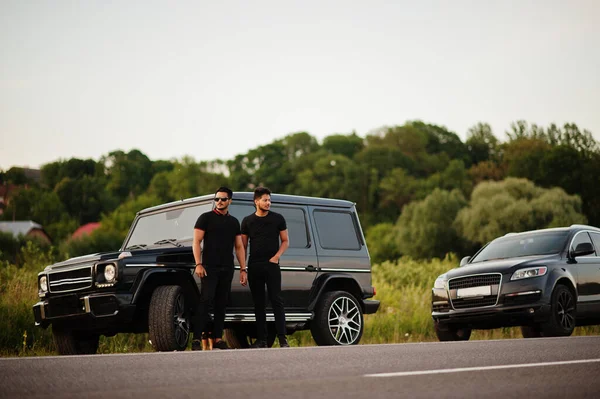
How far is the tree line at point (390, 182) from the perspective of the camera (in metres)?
75.8

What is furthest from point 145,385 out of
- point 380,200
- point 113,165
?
point 113,165

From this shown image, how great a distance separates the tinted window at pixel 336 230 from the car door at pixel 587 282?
3.72 meters

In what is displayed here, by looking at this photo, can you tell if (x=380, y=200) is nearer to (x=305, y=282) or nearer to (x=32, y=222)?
(x=32, y=222)

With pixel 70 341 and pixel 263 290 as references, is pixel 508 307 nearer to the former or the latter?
pixel 263 290

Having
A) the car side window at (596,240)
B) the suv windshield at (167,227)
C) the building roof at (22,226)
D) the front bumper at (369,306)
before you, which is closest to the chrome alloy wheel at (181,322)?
the suv windshield at (167,227)

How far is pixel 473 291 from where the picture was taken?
47.0 feet

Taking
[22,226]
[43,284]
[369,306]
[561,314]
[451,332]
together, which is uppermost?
[22,226]

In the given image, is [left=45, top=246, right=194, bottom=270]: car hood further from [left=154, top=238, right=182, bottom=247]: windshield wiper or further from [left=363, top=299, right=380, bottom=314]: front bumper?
[left=363, top=299, right=380, bottom=314]: front bumper

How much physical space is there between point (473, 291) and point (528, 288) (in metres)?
0.87

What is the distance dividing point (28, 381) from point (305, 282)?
6908 millimetres

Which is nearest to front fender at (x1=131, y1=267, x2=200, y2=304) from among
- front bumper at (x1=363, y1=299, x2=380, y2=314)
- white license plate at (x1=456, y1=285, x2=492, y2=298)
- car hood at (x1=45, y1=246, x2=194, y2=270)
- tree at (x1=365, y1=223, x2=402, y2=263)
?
car hood at (x1=45, y1=246, x2=194, y2=270)

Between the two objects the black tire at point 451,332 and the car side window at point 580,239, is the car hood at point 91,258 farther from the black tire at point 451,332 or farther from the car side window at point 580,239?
the car side window at point 580,239

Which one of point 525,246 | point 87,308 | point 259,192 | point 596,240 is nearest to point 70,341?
point 87,308

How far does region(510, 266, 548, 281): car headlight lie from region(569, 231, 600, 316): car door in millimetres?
972
